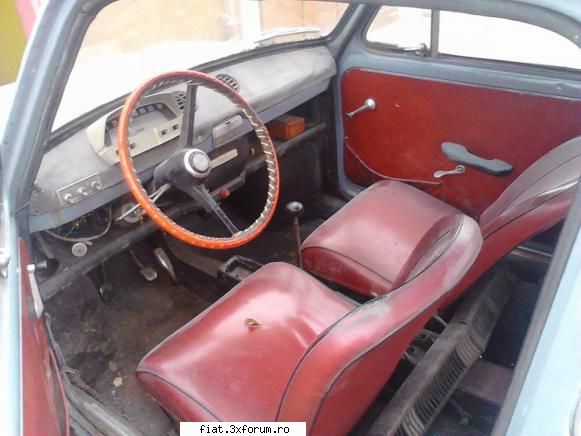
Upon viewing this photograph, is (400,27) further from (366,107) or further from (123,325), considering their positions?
(123,325)

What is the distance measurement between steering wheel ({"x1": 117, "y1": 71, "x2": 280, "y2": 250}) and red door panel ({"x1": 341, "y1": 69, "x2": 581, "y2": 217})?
712 mm

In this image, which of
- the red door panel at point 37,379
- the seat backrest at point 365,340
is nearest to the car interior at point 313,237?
the seat backrest at point 365,340

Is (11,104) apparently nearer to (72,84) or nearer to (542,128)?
(72,84)

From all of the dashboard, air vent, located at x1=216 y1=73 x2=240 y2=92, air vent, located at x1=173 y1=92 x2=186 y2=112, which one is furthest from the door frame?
air vent, located at x1=173 y1=92 x2=186 y2=112

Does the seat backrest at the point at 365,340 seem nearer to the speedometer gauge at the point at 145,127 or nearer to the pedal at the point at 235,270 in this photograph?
→ the speedometer gauge at the point at 145,127

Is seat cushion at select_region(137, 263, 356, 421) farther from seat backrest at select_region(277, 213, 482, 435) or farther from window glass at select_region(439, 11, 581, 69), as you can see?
window glass at select_region(439, 11, 581, 69)

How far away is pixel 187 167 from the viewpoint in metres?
1.40

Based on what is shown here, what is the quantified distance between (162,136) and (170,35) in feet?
2.37

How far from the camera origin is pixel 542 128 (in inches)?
67.3

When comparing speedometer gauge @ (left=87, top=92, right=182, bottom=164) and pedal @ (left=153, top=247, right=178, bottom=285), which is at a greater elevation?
speedometer gauge @ (left=87, top=92, right=182, bottom=164)

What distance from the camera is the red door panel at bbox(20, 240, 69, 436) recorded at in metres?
0.83

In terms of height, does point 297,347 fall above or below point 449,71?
below

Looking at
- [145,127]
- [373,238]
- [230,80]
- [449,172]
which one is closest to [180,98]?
[145,127]

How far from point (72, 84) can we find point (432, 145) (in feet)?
4.18
